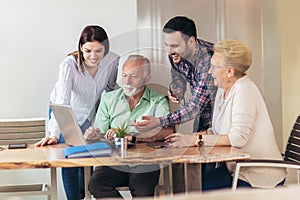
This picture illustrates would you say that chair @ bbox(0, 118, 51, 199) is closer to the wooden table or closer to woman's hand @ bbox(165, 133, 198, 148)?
the wooden table

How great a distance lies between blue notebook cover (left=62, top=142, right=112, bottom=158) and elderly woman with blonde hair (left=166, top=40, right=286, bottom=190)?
361mm

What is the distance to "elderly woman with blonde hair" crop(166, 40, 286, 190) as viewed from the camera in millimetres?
2543

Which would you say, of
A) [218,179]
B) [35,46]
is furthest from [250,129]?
[35,46]

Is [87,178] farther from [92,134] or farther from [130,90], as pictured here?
[130,90]

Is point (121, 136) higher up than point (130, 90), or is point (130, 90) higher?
point (130, 90)

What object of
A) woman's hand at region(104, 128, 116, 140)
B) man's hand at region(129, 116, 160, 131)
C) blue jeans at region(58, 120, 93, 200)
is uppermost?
man's hand at region(129, 116, 160, 131)

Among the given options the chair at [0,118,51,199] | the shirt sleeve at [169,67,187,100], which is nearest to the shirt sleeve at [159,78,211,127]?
the shirt sleeve at [169,67,187,100]

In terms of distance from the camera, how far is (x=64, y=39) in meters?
4.08

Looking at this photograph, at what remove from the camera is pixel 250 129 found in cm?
255

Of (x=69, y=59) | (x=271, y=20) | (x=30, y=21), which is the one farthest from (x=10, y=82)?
(x=271, y=20)

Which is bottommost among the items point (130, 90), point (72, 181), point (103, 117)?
point (72, 181)

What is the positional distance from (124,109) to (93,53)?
0.49 m

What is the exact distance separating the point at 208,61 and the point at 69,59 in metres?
0.92

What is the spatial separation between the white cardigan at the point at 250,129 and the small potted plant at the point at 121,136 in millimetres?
516
